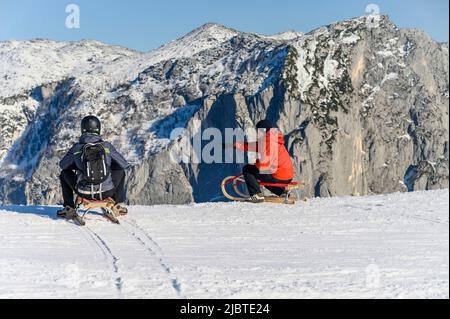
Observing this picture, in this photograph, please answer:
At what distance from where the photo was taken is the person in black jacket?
1303cm

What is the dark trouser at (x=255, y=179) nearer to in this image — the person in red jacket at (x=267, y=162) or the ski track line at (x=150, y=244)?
the person in red jacket at (x=267, y=162)

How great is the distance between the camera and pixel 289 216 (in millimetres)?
13508

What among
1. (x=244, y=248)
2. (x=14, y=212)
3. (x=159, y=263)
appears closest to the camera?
(x=159, y=263)

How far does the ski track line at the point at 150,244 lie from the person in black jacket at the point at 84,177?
873 mm

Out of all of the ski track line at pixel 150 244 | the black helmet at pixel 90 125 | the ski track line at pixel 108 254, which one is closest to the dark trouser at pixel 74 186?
the ski track line at pixel 150 244

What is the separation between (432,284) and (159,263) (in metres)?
3.55

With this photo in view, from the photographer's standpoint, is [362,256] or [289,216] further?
Answer: [289,216]

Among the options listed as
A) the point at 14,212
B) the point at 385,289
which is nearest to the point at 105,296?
the point at 385,289

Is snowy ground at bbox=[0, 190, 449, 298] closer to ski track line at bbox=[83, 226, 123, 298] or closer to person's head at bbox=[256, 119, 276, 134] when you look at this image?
ski track line at bbox=[83, 226, 123, 298]

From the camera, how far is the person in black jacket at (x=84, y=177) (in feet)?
42.8

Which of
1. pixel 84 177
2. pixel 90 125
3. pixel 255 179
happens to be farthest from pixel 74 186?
pixel 255 179

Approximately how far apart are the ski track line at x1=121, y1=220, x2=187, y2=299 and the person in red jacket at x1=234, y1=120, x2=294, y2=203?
182 inches

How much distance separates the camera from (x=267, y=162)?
53.6ft
